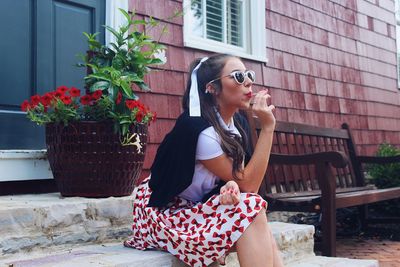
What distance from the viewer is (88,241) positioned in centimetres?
253

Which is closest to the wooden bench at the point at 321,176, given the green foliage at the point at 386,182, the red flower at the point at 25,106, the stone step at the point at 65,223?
the green foliage at the point at 386,182

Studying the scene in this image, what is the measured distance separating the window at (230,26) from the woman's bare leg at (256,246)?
242 centimetres

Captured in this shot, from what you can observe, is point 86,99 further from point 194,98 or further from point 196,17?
point 196,17

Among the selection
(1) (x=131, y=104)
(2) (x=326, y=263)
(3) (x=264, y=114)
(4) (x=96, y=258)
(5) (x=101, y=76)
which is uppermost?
(5) (x=101, y=76)

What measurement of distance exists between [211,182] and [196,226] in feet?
0.67

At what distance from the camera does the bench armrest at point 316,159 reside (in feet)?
10.3

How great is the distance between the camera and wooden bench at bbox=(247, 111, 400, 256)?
10.8 feet

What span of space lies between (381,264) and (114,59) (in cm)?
215

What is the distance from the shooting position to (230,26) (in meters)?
4.65

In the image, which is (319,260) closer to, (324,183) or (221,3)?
(324,183)

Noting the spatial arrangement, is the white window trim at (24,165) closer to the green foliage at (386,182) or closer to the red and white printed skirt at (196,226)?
the red and white printed skirt at (196,226)

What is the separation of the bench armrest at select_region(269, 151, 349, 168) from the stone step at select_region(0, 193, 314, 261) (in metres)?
0.50

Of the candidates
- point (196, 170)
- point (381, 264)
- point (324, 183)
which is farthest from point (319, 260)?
point (196, 170)

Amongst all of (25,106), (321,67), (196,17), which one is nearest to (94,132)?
(25,106)
